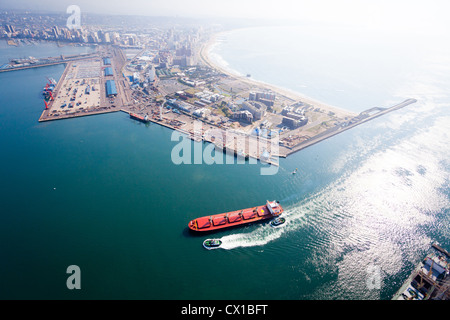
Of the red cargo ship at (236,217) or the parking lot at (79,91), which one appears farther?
the parking lot at (79,91)

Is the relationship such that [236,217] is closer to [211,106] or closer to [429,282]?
[429,282]

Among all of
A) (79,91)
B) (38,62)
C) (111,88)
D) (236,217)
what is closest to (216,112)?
(236,217)

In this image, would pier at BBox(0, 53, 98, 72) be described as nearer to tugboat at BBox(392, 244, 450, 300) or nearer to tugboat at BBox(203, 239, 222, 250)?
tugboat at BBox(203, 239, 222, 250)

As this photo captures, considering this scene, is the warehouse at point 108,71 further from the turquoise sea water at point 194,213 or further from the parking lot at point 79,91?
the turquoise sea water at point 194,213

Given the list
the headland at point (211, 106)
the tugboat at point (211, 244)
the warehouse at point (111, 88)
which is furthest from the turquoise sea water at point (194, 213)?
the warehouse at point (111, 88)

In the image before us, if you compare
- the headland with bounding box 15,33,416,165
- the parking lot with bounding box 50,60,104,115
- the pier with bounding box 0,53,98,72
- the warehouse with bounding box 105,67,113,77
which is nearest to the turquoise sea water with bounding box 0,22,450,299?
the headland with bounding box 15,33,416,165
